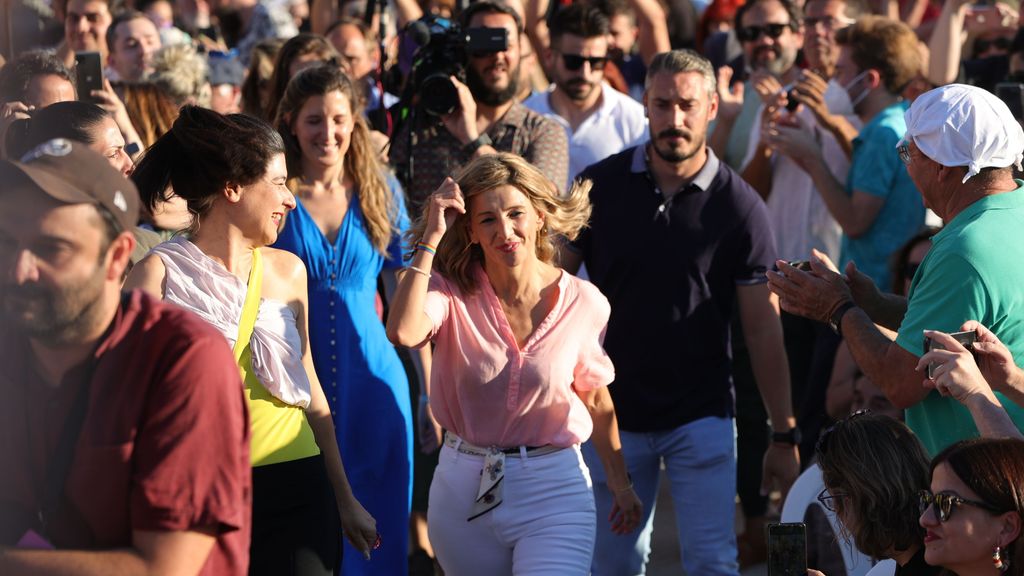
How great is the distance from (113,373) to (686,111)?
332 centimetres

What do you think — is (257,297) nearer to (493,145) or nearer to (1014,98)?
(493,145)

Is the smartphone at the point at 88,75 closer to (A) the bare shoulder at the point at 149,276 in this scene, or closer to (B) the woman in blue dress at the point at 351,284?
(B) the woman in blue dress at the point at 351,284

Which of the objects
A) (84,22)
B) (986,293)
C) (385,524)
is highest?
(84,22)

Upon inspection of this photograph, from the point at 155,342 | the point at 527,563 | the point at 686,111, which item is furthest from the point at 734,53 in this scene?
the point at 155,342

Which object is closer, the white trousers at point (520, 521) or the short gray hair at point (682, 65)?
the white trousers at point (520, 521)

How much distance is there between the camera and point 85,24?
7309mm

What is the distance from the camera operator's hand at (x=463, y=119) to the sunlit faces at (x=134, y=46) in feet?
7.55

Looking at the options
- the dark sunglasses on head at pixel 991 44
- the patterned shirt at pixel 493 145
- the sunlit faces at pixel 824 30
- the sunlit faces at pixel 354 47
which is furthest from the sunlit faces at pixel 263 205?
the dark sunglasses on head at pixel 991 44

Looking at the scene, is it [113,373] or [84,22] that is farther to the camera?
[84,22]

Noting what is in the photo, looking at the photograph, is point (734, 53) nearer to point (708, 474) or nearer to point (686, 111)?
point (686, 111)

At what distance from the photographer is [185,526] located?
215 centimetres

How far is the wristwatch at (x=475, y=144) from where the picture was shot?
5621 millimetres

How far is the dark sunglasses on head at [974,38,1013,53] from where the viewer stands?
7.66m

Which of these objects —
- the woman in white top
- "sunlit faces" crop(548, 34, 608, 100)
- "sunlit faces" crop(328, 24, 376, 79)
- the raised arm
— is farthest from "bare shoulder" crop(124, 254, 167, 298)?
"sunlit faces" crop(328, 24, 376, 79)
